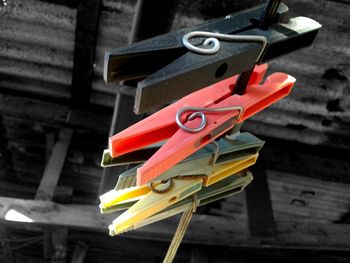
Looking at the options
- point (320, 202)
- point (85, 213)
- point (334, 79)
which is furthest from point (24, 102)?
point (320, 202)

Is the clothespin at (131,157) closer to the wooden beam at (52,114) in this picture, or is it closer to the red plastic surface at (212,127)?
the red plastic surface at (212,127)

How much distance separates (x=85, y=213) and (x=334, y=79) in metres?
1.92

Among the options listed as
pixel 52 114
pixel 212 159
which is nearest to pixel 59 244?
pixel 52 114

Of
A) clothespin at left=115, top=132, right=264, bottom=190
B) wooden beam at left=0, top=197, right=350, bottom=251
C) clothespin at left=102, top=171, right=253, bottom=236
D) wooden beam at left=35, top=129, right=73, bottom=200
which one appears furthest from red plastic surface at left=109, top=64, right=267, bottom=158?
wooden beam at left=35, top=129, right=73, bottom=200

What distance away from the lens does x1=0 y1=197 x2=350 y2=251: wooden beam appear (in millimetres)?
2828

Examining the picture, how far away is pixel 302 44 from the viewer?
3.88 feet

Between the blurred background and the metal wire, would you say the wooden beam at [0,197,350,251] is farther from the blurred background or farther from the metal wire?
the metal wire

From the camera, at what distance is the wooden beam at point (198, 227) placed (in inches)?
111

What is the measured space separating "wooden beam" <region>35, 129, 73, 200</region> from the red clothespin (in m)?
2.08

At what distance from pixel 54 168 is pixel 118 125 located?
49.4 inches

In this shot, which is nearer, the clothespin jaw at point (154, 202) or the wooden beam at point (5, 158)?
the clothespin jaw at point (154, 202)

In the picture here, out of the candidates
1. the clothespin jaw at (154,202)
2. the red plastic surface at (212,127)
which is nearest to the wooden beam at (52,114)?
the clothespin jaw at (154,202)

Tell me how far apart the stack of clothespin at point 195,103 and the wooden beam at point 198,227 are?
1.57 meters

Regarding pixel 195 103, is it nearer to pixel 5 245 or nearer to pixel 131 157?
pixel 131 157
